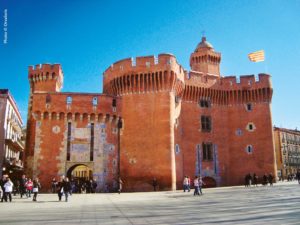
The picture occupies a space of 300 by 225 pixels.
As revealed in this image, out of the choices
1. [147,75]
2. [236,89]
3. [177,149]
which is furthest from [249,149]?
[147,75]

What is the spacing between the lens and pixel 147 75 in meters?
33.4

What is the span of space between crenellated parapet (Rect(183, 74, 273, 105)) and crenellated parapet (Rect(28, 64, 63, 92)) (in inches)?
674

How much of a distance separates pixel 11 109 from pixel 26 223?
32.2 m

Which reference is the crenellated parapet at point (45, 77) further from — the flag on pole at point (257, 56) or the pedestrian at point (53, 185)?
the flag on pole at point (257, 56)

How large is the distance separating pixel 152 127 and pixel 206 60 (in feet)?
55.7

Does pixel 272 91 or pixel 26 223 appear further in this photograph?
pixel 272 91

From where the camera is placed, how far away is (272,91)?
40.2 metres

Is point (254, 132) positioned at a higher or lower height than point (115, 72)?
lower

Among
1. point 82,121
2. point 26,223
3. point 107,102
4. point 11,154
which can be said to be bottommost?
point 26,223

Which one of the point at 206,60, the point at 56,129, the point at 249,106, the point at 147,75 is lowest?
the point at 56,129

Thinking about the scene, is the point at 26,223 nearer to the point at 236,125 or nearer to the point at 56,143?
the point at 56,143

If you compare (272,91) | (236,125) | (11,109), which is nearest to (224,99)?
(236,125)

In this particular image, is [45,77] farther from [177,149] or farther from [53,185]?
[177,149]

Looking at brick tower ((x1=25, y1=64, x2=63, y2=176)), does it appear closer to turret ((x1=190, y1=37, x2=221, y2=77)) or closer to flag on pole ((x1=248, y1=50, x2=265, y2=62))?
turret ((x1=190, y1=37, x2=221, y2=77))
